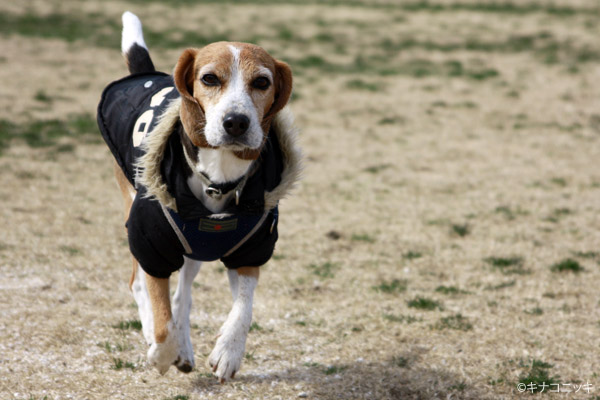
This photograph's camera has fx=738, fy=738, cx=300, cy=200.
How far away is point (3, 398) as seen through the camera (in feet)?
11.9

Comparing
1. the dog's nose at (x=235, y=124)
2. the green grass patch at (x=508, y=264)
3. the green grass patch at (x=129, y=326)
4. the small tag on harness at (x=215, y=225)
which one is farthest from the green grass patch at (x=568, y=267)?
the dog's nose at (x=235, y=124)

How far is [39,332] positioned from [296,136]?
2.01 metres

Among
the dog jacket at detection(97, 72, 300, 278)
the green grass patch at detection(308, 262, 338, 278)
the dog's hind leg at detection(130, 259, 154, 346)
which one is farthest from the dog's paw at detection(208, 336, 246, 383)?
the green grass patch at detection(308, 262, 338, 278)

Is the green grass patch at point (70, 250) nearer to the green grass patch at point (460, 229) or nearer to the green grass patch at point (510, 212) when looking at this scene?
the green grass patch at point (460, 229)

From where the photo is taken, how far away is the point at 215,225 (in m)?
3.31

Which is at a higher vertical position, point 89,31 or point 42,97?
point 89,31

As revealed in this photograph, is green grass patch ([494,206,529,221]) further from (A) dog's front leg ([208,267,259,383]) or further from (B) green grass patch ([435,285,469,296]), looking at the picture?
(A) dog's front leg ([208,267,259,383])

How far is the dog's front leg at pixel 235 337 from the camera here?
3363 millimetres

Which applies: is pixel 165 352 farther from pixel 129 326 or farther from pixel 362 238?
pixel 362 238

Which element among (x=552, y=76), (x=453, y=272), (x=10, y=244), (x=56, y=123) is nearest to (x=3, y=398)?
(x=10, y=244)

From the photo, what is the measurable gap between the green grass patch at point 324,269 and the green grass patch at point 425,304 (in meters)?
0.72

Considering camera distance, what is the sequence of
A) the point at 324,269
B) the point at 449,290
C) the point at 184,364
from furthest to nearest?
the point at 324,269 → the point at 449,290 → the point at 184,364

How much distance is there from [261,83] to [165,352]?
133 centimetres

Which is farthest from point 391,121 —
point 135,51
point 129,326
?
point 129,326
